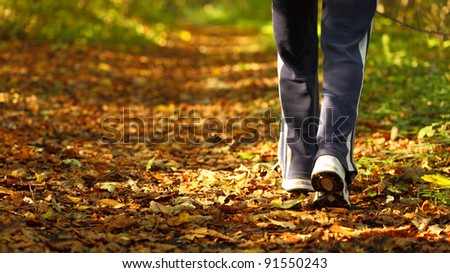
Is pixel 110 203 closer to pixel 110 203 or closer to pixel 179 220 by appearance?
pixel 110 203

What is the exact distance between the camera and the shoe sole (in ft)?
9.21

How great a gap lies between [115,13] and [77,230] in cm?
1148

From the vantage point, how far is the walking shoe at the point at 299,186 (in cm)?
316

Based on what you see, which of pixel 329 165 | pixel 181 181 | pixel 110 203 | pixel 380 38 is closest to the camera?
pixel 329 165

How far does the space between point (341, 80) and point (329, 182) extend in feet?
1.58

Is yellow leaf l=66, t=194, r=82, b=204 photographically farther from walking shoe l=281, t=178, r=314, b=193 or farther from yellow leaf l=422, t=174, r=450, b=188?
yellow leaf l=422, t=174, r=450, b=188

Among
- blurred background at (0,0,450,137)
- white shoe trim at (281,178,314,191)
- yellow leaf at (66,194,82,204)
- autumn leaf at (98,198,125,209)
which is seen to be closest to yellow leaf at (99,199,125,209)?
autumn leaf at (98,198,125,209)

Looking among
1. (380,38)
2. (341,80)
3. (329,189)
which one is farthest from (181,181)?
(380,38)

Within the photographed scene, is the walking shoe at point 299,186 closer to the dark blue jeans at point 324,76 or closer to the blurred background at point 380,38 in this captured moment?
the dark blue jeans at point 324,76

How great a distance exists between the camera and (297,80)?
3.17m

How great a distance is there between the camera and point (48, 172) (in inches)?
147

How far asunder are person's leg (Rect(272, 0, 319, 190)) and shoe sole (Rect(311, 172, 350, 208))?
10.4 inches

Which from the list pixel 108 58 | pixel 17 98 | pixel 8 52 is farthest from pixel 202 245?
pixel 108 58
